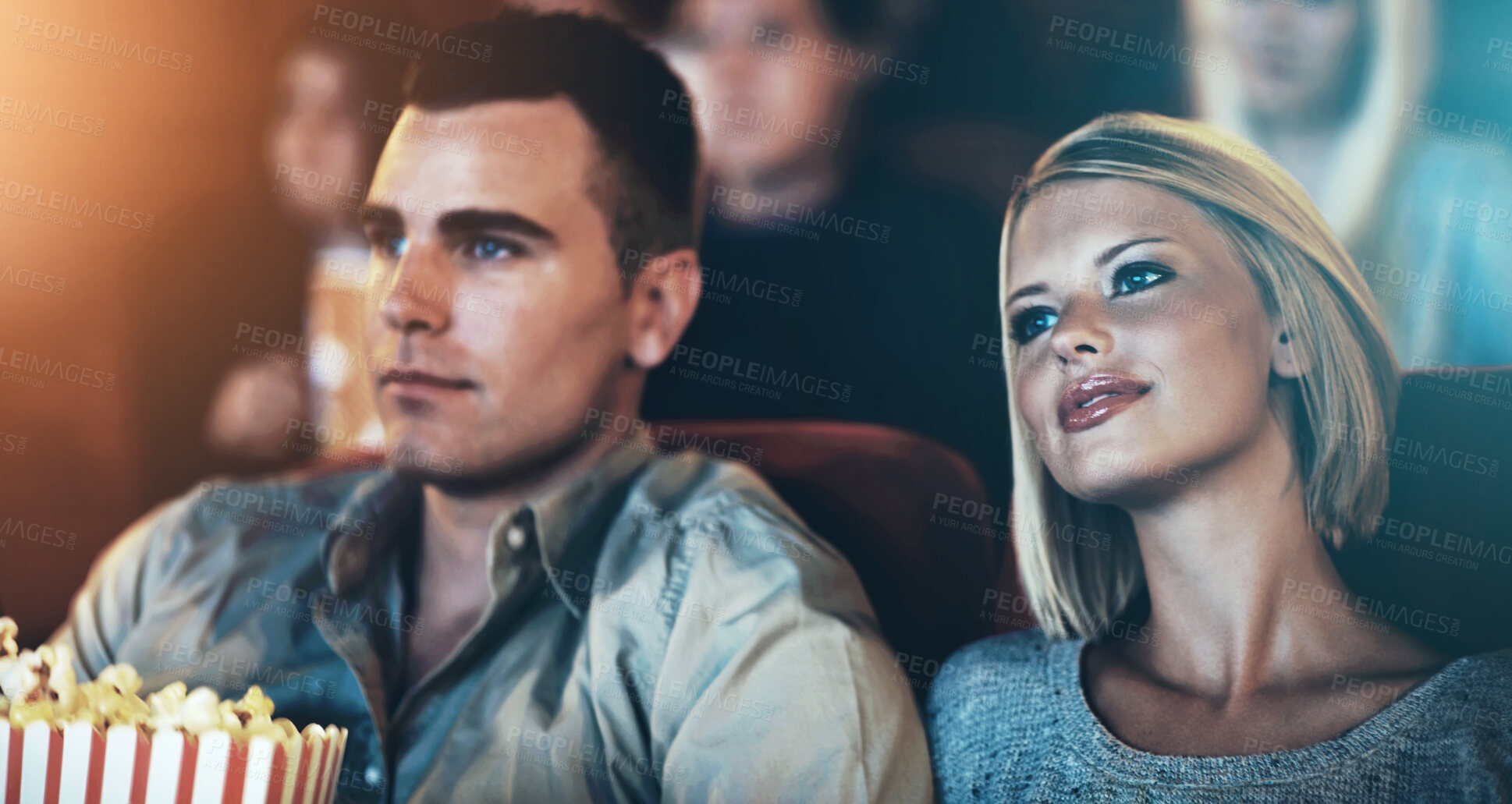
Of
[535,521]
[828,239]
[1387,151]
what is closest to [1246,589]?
[1387,151]

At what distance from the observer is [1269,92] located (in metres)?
2.19

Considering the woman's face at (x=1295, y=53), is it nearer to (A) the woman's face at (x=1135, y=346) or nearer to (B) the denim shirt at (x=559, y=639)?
(A) the woman's face at (x=1135, y=346)

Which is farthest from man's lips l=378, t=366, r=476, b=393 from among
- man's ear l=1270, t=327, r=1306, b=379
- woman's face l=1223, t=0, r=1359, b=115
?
woman's face l=1223, t=0, r=1359, b=115

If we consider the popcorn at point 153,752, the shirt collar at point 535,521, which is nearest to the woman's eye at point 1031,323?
the shirt collar at point 535,521

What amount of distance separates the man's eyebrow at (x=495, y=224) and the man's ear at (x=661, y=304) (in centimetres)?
24

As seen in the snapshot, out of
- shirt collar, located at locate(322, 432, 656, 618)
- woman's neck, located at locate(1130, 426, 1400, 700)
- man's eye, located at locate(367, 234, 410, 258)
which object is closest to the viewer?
woman's neck, located at locate(1130, 426, 1400, 700)

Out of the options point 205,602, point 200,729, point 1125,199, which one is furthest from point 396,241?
point 1125,199

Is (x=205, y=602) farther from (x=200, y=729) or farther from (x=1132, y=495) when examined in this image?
(x=1132, y=495)

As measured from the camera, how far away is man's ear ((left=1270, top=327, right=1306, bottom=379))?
2066mm

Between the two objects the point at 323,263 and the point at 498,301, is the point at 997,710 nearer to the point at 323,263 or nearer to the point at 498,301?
the point at 498,301

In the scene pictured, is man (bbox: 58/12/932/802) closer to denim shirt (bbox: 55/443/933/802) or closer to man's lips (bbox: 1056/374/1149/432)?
denim shirt (bbox: 55/443/933/802)

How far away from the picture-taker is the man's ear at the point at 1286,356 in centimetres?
207

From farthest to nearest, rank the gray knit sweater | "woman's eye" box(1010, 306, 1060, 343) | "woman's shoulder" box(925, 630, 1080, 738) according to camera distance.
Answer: "woman's eye" box(1010, 306, 1060, 343) < "woman's shoulder" box(925, 630, 1080, 738) < the gray knit sweater

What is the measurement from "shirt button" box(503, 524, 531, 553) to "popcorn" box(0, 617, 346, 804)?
0.55 meters
